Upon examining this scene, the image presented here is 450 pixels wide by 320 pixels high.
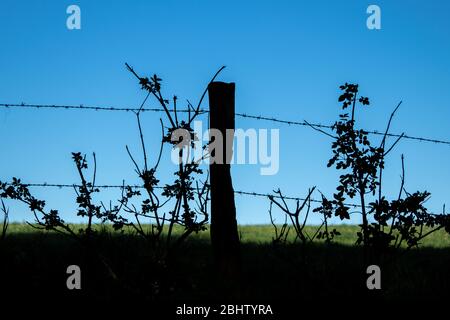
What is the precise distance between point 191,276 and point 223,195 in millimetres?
828

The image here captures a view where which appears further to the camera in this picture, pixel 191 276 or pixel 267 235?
pixel 267 235

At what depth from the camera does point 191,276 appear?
542 cm

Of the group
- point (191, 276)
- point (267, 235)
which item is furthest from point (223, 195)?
point (267, 235)

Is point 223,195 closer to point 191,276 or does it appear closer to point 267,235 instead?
point 191,276

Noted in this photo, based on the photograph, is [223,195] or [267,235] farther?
Answer: [267,235]

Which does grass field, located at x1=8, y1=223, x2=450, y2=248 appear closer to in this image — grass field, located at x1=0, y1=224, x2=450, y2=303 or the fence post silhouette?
grass field, located at x1=0, y1=224, x2=450, y2=303

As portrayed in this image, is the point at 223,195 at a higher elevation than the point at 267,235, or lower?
higher

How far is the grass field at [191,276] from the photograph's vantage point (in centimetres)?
511

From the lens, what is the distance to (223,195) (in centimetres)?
543

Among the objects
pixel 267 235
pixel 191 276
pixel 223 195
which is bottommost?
pixel 191 276

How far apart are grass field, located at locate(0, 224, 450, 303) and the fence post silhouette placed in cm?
20

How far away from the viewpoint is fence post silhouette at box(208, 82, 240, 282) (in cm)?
532
